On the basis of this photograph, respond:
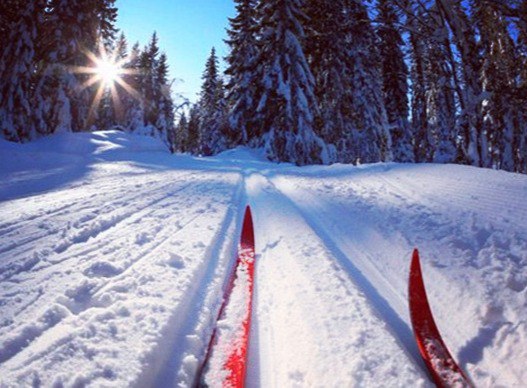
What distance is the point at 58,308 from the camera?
188 centimetres

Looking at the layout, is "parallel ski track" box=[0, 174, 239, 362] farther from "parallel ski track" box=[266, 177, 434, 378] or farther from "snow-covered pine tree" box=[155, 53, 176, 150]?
"snow-covered pine tree" box=[155, 53, 176, 150]

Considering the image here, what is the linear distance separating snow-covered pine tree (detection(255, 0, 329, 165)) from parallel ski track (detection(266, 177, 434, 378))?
13.6 m

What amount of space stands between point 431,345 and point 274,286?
44.1 inches

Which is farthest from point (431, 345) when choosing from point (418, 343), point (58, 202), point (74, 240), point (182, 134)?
point (182, 134)

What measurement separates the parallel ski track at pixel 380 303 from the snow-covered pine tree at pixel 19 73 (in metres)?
12.3

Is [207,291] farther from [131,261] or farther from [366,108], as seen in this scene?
[366,108]

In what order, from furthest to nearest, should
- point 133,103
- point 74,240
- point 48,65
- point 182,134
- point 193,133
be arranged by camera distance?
point 182,134
point 193,133
point 133,103
point 48,65
point 74,240

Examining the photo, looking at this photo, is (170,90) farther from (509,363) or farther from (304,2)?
(509,363)

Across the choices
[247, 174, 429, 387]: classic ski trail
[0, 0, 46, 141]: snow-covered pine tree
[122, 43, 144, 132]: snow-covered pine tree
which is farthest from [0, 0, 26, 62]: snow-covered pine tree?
[122, 43, 144, 132]: snow-covered pine tree

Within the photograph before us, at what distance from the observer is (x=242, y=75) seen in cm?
2153

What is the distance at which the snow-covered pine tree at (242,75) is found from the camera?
66.5 ft

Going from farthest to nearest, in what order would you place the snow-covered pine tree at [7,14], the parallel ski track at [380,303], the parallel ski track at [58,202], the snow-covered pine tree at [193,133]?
1. the snow-covered pine tree at [193,133]
2. the snow-covered pine tree at [7,14]
3. the parallel ski track at [58,202]
4. the parallel ski track at [380,303]

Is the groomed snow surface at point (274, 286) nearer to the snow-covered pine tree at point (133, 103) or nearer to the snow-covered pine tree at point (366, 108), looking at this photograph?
the snow-covered pine tree at point (366, 108)

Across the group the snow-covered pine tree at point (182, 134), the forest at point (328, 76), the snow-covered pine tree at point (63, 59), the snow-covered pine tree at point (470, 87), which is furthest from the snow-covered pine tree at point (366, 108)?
the snow-covered pine tree at point (182, 134)
